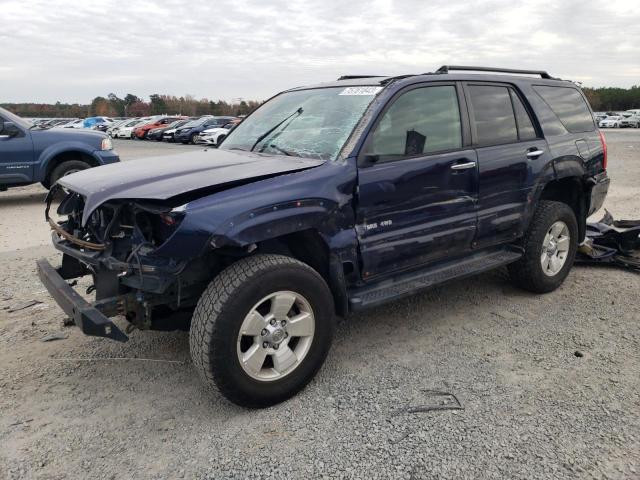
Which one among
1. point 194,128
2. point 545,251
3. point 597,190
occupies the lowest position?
point 194,128

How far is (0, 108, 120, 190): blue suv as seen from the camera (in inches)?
349

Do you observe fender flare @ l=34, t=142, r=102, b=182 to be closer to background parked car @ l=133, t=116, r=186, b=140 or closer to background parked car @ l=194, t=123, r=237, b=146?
background parked car @ l=194, t=123, r=237, b=146

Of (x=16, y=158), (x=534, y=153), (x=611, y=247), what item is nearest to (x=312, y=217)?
(x=534, y=153)

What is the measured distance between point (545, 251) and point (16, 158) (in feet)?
27.2

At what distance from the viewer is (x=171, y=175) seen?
3238 mm

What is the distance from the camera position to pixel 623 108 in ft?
245

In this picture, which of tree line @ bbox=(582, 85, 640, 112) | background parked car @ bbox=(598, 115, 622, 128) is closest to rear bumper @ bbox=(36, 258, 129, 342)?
background parked car @ bbox=(598, 115, 622, 128)

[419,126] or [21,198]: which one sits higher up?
[419,126]

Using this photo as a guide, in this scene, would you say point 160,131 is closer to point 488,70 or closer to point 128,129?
point 128,129

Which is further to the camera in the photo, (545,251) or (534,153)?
(545,251)

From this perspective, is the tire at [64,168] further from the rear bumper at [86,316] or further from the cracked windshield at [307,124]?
the rear bumper at [86,316]

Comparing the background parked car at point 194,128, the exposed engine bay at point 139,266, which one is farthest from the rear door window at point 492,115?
the background parked car at point 194,128

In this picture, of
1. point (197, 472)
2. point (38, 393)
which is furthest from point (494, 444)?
point (38, 393)

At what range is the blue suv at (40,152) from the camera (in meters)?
8.88
